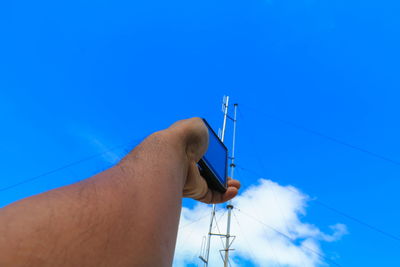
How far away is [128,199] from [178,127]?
466mm

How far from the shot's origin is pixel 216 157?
1.79 meters

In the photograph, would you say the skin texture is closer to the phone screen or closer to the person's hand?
the person's hand

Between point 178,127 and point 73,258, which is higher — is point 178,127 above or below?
above

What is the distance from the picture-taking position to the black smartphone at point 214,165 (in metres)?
1.61

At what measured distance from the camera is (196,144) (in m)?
1.17

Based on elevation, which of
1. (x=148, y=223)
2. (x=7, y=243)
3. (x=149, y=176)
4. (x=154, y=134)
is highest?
(x=154, y=134)

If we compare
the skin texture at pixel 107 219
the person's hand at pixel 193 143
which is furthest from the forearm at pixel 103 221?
the person's hand at pixel 193 143

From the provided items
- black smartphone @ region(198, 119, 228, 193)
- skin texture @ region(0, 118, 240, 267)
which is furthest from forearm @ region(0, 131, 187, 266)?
black smartphone @ region(198, 119, 228, 193)

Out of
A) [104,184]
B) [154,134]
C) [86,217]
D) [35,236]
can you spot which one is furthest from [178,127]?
[35,236]

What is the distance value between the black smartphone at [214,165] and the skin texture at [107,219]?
629mm

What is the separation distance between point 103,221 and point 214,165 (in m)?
1.12

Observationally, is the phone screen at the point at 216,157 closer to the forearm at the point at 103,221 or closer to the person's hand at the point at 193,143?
the person's hand at the point at 193,143

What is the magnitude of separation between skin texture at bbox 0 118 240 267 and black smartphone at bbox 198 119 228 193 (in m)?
0.63

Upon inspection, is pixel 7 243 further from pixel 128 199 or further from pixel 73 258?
pixel 128 199
